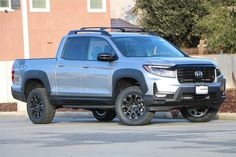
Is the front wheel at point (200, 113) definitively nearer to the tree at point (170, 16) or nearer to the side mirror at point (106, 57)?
the side mirror at point (106, 57)

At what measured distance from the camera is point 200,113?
16.1 meters

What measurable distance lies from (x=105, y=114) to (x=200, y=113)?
8.88 ft

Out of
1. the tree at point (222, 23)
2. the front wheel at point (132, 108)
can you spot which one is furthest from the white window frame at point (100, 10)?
the front wheel at point (132, 108)

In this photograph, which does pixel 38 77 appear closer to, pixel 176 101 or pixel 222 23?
pixel 176 101

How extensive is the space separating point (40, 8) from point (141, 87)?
21714 mm

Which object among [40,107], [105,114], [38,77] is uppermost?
[38,77]

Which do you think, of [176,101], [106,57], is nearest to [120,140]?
[176,101]

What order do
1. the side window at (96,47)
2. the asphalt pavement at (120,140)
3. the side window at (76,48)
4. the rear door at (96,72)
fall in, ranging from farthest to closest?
the side window at (76,48), the side window at (96,47), the rear door at (96,72), the asphalt pavement at (120,140)

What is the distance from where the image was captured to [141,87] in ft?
48.3

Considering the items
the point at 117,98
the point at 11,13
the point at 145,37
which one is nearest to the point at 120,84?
the point at 117,98

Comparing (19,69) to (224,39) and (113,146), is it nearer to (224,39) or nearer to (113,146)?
(113,146)

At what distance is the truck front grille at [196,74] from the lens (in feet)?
47.9

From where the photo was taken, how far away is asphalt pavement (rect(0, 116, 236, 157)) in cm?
1084

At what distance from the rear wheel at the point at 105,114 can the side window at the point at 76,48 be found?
1.93 metres
